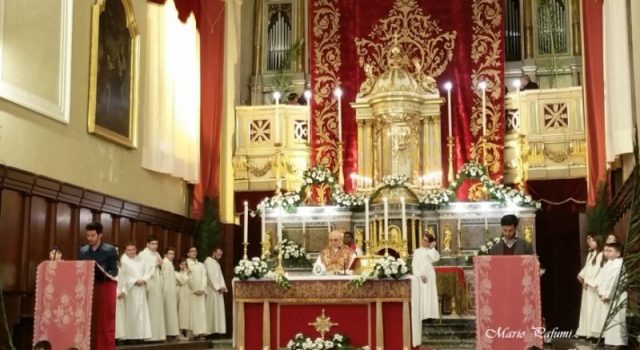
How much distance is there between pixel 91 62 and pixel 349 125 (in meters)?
6.67

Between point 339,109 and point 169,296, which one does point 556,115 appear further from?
point 169,296

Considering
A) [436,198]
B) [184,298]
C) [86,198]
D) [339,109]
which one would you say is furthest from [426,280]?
[86,198]

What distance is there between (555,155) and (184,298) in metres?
8.02

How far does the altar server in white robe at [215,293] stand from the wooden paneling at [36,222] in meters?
1.95

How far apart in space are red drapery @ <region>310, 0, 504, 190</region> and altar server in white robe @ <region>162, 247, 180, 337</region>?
4977mm

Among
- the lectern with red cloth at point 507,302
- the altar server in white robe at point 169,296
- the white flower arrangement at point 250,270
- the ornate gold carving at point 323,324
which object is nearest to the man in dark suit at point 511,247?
the lectern with red cloth at point 507,302

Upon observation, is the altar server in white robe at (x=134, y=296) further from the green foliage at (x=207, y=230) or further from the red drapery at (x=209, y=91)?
the red drapery at (x=209, y=91)

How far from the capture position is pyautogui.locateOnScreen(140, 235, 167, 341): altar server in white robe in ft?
43.5

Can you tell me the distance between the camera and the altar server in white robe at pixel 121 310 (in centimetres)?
1229

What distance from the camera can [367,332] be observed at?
32.3 ft

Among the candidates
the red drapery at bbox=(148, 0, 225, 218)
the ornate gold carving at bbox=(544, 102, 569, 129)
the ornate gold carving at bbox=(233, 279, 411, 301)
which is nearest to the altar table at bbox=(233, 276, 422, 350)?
the ornate gold carving at bbox=(233, 279, 411, 301)

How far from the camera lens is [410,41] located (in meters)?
18.3

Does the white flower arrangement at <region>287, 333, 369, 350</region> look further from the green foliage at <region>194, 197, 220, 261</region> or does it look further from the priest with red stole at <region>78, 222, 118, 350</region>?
the green foliage at <region>194, 197, 220, 261</region>

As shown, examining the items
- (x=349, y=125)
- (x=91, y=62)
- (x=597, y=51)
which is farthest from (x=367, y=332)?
(x=349, y=125)
